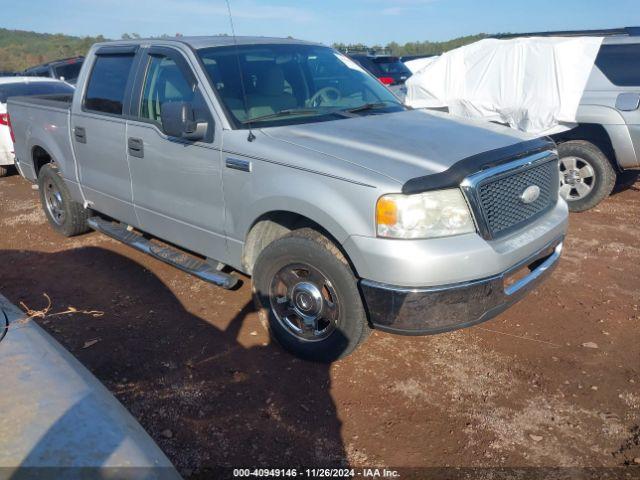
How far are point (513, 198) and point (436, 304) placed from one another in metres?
0.84

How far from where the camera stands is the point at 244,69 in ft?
12.8

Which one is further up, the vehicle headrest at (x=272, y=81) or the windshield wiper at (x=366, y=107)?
the vehicle headrest at (x=272, y=81)

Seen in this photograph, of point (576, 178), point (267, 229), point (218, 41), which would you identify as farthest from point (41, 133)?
point (576, 178)

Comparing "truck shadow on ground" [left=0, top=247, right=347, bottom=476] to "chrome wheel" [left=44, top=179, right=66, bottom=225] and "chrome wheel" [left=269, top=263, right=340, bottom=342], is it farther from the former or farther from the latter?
"chrome wheel" [left=44, top=179, right=66, bottom=225]

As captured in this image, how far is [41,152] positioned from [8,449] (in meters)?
5.21

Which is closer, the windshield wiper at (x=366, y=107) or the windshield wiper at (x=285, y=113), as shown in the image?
the windshield wiper at (x=285, y=113)

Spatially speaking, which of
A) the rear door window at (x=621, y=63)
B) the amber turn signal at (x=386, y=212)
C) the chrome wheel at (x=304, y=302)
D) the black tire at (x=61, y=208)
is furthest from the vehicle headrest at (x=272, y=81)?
the rear door window at (x=621, y=63)

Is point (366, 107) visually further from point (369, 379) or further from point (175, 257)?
point (369, 379)

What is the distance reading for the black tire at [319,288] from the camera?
3.07 metres

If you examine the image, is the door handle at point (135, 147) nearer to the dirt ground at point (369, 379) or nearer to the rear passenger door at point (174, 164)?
the rear passenger door at point (174, 164)

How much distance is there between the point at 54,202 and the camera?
19.4 feet

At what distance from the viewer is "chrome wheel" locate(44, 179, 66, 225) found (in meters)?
5.73

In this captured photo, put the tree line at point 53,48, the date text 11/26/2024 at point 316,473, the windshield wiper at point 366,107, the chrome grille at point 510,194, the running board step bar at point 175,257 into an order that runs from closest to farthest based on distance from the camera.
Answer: the date text 11/26/2024 at point 316,473
the chrome grille at point 510,194
the running board step bar at point 175,257
the windshield wiper at point 366,107
the tree line at point 53,48

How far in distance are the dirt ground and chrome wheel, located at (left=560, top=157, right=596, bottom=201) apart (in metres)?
1.91
